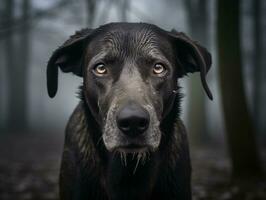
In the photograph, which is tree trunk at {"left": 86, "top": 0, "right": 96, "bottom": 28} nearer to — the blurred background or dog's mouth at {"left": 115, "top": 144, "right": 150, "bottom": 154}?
the blurred background

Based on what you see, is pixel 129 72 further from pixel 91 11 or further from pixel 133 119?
Answer: pixel 91 11

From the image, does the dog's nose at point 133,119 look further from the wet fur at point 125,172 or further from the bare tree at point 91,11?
the bare tree at point 91,11

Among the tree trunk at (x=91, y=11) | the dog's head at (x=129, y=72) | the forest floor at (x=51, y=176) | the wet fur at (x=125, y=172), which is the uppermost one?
the tree trunk at (x=91, y=11)

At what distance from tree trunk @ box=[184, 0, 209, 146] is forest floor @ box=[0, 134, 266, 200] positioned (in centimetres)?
69

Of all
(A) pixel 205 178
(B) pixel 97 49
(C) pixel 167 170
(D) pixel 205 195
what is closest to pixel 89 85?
(B) pixel 97 49

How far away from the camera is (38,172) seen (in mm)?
11047

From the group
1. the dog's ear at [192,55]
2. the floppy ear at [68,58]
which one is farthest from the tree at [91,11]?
the dog's ear at [192,55]

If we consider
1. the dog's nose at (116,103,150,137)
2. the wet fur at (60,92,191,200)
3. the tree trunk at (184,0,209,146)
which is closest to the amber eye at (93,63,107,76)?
the wet fur at (60,92,191,200)

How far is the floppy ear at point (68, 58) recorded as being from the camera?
14.6 feet

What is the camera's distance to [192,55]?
4.57 meters

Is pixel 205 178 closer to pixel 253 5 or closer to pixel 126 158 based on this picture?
pixel 126 158

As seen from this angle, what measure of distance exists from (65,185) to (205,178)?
19.0ft

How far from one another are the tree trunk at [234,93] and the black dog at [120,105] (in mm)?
4289

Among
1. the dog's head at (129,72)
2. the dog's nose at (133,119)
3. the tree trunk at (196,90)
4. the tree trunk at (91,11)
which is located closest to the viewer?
the dog's nose at (133,119)
